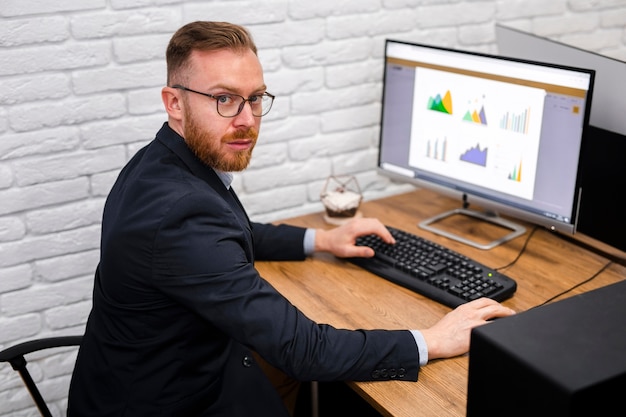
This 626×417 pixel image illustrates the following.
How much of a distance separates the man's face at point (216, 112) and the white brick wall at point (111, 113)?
1.67ft

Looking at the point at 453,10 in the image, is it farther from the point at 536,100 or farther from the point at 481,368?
the point at 481,368

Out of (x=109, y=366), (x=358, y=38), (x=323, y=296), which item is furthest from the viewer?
(x=358, y=38)

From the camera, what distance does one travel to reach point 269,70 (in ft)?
7.49

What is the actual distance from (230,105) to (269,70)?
649mm

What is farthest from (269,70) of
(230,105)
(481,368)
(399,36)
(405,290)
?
(481,368)

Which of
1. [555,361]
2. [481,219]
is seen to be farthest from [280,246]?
[555,361]

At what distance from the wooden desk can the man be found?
2.1 inches

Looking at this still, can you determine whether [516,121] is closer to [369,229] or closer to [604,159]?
[604,159]

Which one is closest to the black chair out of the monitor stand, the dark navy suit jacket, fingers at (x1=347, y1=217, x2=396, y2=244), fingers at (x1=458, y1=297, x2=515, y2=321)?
the dark navy suit jacket

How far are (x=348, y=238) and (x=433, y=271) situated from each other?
0.84 ft

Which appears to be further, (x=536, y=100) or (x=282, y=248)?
(x=282, y=248)

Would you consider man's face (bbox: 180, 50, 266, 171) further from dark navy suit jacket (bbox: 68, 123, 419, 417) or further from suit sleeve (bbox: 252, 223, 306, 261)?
suit sleeve (bbox: 252, 223, 306, 261)

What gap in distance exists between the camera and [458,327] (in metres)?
1.61

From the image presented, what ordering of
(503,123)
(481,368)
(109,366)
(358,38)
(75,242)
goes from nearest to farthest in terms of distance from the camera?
(481,368)
(109,366)
(503,123)
(75,242)
(358,38)
